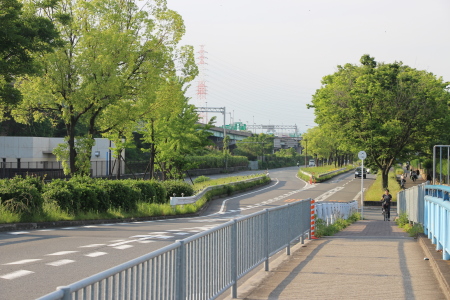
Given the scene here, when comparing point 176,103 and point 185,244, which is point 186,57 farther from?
point 185,244

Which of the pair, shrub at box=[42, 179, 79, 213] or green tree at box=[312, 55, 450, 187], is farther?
green tree at box=[312, 55, 450, 187]

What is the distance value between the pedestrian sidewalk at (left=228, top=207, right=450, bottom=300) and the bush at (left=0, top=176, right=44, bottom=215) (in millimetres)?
9694

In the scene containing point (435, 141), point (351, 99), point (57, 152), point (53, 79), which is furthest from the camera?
point (435, 141)

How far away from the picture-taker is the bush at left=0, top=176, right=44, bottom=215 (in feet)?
61.2

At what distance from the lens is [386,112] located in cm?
4875

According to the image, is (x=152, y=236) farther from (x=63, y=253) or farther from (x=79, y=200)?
(x=79, y=200)

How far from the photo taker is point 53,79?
95.9 feet

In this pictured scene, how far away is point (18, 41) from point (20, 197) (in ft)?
24.4

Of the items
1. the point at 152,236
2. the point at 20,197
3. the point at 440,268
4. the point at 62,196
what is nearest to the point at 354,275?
the point at 440,268

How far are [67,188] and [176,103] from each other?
16103 millimetres

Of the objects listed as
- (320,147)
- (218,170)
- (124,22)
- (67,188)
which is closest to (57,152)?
(124,22)

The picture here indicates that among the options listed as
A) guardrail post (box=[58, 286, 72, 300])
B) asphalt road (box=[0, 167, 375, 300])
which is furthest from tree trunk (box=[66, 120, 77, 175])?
guardrail post (box=[58, 286, 72, 300])

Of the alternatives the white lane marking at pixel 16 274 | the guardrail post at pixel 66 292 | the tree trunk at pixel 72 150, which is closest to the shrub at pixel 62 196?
the tree trunk at pixel 72 150

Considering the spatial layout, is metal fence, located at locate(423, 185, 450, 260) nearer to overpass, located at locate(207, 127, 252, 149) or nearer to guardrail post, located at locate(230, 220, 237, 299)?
guardrail post, located at locate(230, 220, 237, 299)
